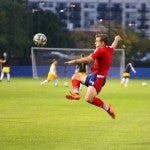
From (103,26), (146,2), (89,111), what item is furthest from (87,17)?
(89,111)

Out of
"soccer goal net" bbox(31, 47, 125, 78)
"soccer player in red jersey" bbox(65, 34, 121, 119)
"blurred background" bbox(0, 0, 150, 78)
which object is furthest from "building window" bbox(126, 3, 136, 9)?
"soccer player in red jersey" bbox(65, 34, 121, 119)

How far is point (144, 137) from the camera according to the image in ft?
46.3

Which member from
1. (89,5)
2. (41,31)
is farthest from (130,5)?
(41,31)

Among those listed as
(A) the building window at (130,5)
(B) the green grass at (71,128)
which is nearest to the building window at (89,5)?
(A) the building window at (130,5)

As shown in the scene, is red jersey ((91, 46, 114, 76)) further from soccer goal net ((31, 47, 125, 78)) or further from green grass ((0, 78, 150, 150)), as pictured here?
soccer goal net ((31, 47, 125, 78))

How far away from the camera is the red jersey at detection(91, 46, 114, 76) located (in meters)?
15.2

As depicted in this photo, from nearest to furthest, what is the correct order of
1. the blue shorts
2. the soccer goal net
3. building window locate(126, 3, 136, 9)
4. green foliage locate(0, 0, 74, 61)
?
the blue shorts < the soccer goal net < green foliage locate(0, 0, 74, 61) < building window locate(126, 3, 136, 9)

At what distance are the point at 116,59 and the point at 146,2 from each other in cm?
11573

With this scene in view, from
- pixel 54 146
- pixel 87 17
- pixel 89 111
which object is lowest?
pixel 87 17

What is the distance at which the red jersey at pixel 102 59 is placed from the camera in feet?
49.9

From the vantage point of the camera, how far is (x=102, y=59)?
1537cm

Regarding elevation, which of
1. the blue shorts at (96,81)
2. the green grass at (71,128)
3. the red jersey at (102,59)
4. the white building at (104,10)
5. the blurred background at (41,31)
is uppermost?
the red jersey at (102,59)

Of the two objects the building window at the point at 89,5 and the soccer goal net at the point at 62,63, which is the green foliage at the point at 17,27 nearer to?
the soccer goal net at the point at 62,63

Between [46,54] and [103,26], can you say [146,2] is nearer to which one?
[103,26]
